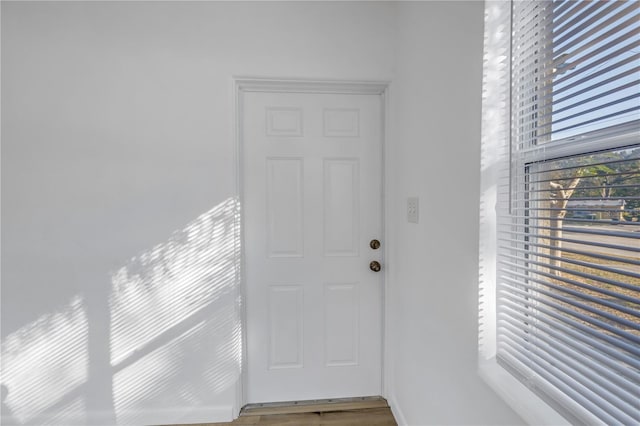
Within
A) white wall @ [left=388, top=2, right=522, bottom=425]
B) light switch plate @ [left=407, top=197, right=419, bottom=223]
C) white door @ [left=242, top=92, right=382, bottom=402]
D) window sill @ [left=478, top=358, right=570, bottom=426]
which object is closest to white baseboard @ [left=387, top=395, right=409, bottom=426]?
white wall @ [left=388, top=2, right=522, bottom=425]

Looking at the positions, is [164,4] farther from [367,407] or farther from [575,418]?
[367,407]

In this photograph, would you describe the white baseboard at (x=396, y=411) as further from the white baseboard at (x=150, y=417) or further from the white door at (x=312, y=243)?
the white baseboard at (x=150, y=417)

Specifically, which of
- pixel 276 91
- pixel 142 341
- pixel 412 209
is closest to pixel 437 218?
pixel 412 209

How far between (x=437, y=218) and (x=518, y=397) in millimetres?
658

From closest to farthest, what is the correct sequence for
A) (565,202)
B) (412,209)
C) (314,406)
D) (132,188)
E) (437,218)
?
1. (565,202)
2. (437,218)
3. (412,209)
4. (132,188)
5. (314,406)

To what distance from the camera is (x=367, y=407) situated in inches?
70.1

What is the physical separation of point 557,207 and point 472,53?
587 millimetres

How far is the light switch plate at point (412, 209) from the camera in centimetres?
146

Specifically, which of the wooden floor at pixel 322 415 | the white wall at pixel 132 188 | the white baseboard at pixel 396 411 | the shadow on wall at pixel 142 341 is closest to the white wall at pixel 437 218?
the white baseboard at pixel 396 411

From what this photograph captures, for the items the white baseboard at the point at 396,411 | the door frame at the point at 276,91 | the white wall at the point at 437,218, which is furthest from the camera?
the door frame at the point at 276,91

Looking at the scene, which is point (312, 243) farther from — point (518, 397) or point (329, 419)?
point (518, 397)

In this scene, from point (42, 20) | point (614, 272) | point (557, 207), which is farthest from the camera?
point (42, 20)

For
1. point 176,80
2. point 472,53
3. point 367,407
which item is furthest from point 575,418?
point 176,80

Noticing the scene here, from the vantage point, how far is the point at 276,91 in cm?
177
